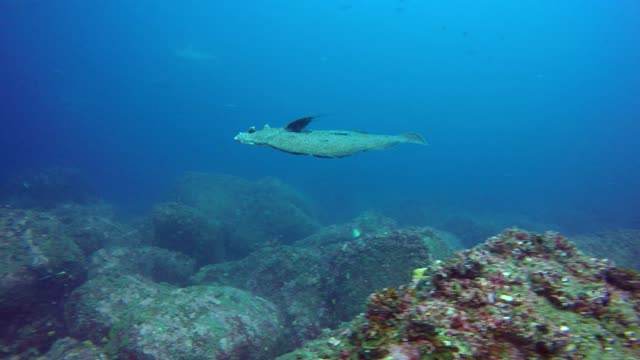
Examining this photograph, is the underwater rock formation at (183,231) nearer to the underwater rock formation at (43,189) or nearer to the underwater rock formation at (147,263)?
the underwater rock formation at (147,263)

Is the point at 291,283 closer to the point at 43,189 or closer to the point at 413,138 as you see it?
the point at 413,138

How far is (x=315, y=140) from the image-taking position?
5.25m

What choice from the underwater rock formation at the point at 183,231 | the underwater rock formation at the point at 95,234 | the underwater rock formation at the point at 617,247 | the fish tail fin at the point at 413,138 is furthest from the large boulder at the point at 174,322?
the underwater rock formation at the point at 617,247

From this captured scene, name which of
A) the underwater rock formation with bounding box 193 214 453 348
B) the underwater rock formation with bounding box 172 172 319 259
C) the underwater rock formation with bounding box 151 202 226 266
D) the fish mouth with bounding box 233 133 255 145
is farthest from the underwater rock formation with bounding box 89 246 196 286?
the fish mouth with bounding box 233 133 255 145

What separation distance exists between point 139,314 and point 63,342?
209 cm

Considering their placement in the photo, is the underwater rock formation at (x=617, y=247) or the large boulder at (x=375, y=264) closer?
the large boulder at (x=375, y=264)

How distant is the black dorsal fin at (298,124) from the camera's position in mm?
5516

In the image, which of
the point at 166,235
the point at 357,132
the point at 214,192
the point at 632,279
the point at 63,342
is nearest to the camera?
the point at 632,279

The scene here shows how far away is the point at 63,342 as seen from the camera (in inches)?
288

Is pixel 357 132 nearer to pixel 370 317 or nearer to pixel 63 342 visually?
pixel 370 317

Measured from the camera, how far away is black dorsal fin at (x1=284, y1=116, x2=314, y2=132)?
5.52m

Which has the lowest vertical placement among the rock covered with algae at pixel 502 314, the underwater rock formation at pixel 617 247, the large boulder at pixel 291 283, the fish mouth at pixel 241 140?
the large boulder at pixel 291 283

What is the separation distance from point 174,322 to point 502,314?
5.96 meters

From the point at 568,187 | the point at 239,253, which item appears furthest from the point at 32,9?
the point at 568,187
